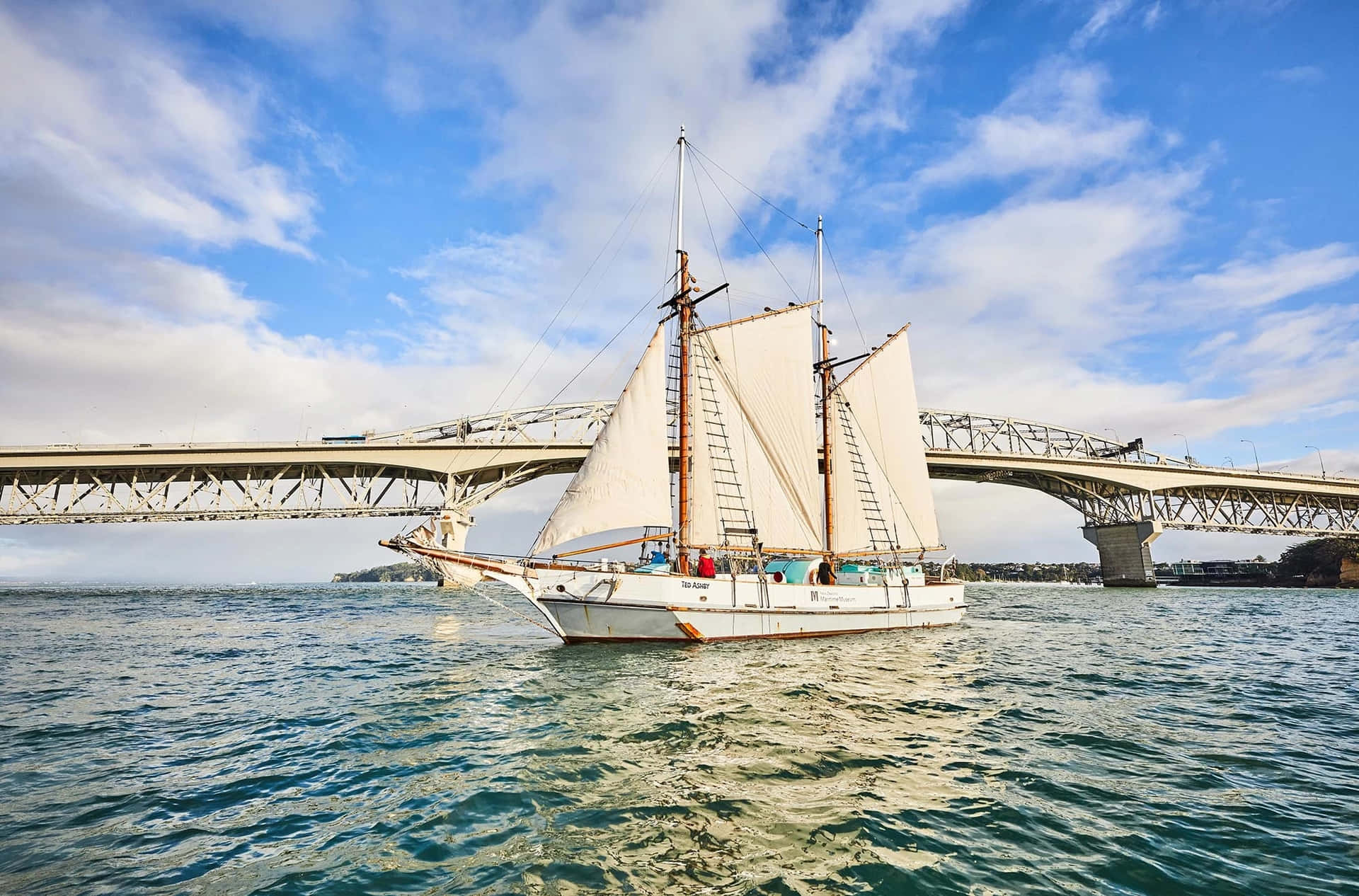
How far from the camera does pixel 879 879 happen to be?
5.29 meters

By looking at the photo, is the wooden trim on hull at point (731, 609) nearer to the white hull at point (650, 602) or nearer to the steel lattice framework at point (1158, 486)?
the white hull at point (650, 602)

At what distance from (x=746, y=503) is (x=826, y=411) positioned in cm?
1127

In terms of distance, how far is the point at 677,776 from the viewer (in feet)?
26.0

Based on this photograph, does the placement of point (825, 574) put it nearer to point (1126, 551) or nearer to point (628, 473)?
point (628, 473)

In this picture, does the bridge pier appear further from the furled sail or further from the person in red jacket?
the person in red jacket

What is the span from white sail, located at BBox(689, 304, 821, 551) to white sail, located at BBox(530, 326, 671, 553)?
372 cm

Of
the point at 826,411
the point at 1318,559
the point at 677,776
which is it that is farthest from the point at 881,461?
the point at 1318,559

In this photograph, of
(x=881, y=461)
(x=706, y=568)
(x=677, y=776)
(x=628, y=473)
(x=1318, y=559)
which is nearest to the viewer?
(x=677, y=776)

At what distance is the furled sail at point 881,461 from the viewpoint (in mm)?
33594

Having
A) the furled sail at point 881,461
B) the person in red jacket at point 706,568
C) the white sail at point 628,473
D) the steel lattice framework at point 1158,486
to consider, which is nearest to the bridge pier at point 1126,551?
the steel lattice framework at point 1158,486

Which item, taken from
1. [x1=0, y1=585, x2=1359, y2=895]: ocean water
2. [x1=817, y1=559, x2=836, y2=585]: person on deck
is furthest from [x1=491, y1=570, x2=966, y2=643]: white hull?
[x1=0, y1=585, x2=1359, y2=895]: ocean water

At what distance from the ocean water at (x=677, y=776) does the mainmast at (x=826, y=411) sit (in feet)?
49.2

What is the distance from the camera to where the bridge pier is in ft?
273

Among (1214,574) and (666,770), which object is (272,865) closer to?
(666,770)
